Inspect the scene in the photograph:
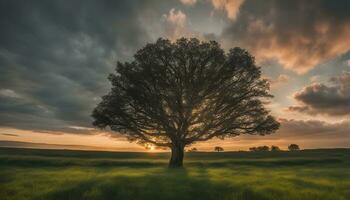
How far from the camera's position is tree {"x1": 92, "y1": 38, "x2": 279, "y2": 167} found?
3862 centimetres

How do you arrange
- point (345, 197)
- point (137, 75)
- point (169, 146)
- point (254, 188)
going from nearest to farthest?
point (345, 197) → point (254, 188) → point (137, 75) → point (169, 146)

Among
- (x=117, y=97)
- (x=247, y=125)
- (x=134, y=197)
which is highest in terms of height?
(x=117, y=97)

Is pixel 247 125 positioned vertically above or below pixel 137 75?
below

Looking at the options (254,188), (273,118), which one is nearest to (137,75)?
(273,118)

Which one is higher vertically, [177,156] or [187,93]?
[187,93]

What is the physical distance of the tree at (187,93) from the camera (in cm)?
3862

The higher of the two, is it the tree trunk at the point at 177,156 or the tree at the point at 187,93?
the tree at the point at 187,93

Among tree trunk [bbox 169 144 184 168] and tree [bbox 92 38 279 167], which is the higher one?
tree [bbox 92 38 279 167]

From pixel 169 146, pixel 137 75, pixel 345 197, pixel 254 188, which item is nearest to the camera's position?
pixel 345 197

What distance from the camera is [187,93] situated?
3925 cm

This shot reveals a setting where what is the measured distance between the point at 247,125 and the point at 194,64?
443 inches

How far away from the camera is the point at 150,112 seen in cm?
3903

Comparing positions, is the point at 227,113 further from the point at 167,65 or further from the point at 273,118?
the point at 167,65

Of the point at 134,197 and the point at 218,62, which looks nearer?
the point at 134,197
